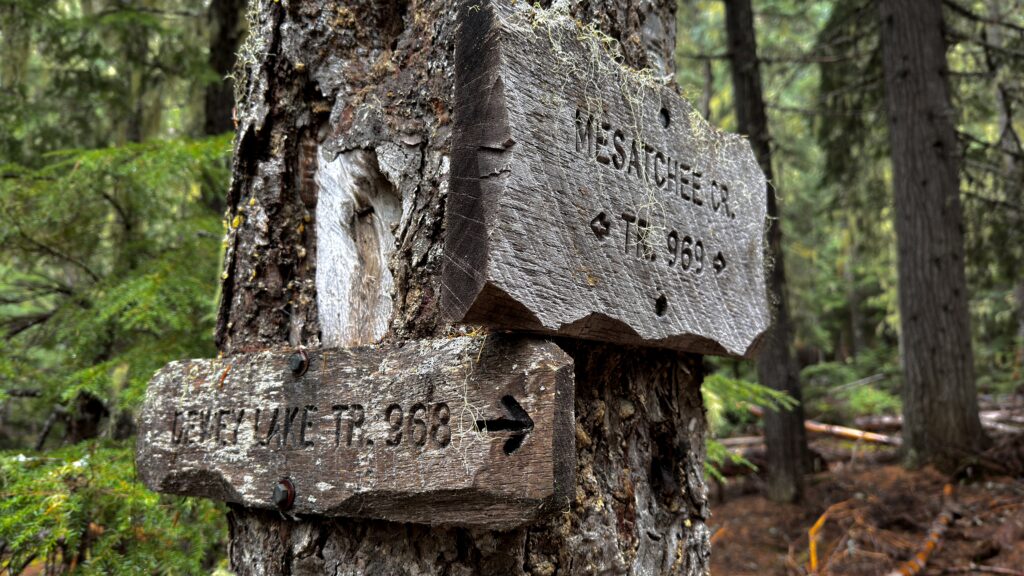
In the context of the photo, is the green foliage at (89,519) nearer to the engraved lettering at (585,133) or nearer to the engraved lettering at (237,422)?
the engraved lettering at (237,422)

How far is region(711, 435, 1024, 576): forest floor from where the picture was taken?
5223 mm

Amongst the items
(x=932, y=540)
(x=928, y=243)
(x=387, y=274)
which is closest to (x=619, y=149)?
(x=387, y=274)

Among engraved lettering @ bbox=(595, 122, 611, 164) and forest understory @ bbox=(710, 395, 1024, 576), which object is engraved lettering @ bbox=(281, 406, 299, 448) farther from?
forest understory @ bbox=(710, 395, 1024, 576)

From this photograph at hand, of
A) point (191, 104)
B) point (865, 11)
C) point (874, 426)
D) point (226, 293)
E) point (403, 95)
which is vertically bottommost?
point (874, 426)

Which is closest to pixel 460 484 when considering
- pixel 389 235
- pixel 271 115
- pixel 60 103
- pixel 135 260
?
pixel 389 235

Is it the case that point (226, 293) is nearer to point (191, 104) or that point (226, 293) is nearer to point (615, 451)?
point (615, 451)

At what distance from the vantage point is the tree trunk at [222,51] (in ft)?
18.1

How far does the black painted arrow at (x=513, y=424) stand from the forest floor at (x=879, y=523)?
4.89 metres

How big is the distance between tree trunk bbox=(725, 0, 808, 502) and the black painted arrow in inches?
259

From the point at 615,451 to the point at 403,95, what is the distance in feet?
3.43

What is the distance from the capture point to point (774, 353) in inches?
302

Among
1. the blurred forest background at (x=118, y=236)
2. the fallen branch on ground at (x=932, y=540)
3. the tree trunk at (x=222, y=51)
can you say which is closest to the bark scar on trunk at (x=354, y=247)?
the blurred forest background at (x=118, y=236)

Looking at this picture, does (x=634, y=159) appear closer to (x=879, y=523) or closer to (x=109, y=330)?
(x=109, y=330)

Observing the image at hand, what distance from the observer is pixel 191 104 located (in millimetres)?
5828
